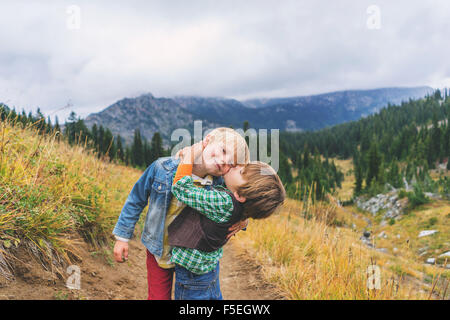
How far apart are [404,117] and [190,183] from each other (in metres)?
140

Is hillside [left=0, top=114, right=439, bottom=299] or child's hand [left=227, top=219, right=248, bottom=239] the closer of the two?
child's hand [left=227, top=219, right=248, bottom=239]

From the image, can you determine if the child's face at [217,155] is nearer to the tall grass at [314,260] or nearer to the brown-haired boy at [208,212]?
the brown-haired boy at [208,212]

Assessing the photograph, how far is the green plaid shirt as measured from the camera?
1.80 m

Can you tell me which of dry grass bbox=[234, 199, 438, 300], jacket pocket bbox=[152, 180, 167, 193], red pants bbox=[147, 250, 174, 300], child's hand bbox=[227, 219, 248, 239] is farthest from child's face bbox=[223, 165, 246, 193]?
dry grass bbox=[234, 199, 438, 300]

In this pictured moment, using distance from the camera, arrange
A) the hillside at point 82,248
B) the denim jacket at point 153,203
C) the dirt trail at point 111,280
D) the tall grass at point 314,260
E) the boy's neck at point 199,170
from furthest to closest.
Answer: the tall grass at point 314,260, the hillside at point 82,248, the dirt trail at point 111,280, the denim jacket at point 153,203, the boy's neck at point 199,170

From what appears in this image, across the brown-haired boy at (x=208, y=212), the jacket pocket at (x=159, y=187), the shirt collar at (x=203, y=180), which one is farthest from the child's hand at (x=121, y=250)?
the shirt collar at (x=203, y=180)

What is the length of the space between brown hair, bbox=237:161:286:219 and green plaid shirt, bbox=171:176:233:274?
0.44 ft

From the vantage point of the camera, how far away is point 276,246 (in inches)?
197

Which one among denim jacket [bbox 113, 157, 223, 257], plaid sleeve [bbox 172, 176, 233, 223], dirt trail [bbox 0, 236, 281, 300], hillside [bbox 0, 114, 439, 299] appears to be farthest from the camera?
hillside [bbox 0, 114, 439, 299]

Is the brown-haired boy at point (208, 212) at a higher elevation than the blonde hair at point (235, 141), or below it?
below

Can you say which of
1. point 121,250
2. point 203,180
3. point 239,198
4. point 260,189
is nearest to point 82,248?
point 121,250

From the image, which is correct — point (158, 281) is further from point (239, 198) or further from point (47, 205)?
point (47, 205)

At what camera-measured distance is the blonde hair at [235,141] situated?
1.81 metres

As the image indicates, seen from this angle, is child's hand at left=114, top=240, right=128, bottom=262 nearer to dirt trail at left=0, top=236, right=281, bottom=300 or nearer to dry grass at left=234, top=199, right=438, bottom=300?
dirt trail at left=0, top=236, right=281, bottom=300
